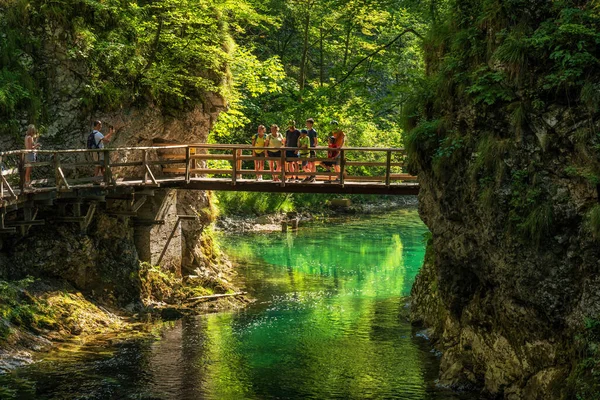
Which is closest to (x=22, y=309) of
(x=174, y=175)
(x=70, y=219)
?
(x=70, y=219)

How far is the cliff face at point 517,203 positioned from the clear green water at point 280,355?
207 cm

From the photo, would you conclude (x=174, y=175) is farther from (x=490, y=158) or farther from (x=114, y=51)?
(x=490, y=158)

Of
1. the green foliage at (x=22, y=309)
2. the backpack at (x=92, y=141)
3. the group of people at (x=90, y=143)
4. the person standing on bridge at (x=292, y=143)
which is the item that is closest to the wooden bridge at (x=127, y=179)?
the group of people at (x=90, y=143)

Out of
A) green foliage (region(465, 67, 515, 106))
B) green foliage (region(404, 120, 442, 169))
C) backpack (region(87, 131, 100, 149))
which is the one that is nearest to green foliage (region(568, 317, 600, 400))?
green foliage (region(465, 67, 515, 106))

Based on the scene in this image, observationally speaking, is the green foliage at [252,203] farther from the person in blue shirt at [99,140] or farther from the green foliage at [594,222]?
the green foliage at [594,222]

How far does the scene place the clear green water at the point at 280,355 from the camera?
16.9 meters

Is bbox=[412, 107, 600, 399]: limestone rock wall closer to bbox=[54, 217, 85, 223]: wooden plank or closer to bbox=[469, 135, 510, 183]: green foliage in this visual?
bbox=[469, 135, 510, 183]: green foliage

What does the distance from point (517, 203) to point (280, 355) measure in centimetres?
788

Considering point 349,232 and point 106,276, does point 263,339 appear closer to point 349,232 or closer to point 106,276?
point 106,276

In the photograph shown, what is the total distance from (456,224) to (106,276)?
11.4 meters

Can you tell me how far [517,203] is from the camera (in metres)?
14.5

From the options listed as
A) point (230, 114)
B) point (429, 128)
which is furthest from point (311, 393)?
point (230, 114)

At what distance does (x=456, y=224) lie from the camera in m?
16.8

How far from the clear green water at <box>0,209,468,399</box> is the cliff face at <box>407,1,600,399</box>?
2.07m
